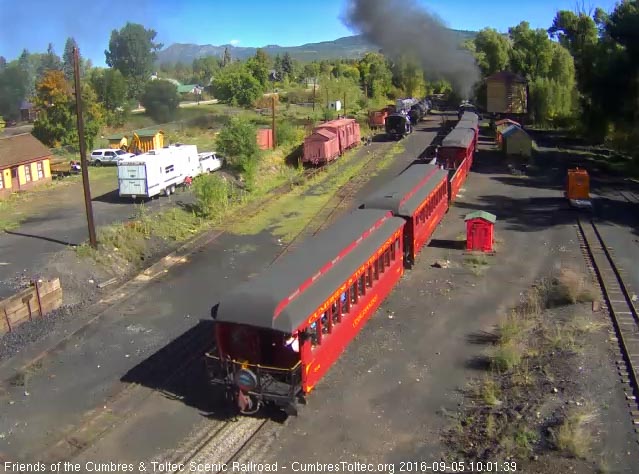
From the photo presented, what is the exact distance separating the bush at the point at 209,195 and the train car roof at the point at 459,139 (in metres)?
14.9

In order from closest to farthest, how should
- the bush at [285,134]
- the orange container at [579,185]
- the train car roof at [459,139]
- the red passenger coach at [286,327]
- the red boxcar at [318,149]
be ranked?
the red passenger coach at [286,327]
the orange container at [579,185]
the train car roof at [459,139]
the red boxcar at [318,149]
the bush at [285,134]

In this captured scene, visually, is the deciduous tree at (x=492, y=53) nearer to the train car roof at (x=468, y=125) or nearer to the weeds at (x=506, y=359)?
the train car roof at (x=468, y=125)

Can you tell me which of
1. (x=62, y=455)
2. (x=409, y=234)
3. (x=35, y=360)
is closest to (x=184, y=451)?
(x=62, y=455)

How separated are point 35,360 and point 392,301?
410 inches

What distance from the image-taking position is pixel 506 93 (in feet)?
231

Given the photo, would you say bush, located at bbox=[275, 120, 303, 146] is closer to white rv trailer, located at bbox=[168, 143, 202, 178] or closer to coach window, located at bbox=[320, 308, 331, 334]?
white rv trailer, located at bbox=[168, 143, 202, 178]

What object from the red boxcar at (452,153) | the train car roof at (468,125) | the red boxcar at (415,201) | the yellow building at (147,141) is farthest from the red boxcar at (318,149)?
the red boxcar at (415,201)

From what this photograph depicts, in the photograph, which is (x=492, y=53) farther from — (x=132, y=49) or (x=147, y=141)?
(x=132, y=49)

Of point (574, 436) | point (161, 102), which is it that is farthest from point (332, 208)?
point (161, 102)

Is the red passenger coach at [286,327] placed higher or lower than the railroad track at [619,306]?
higher

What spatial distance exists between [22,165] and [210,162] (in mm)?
11535

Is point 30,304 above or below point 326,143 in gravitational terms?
below

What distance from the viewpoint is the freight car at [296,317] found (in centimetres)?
1143

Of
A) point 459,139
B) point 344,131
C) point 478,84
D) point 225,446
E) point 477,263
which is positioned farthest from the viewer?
point 478,84
